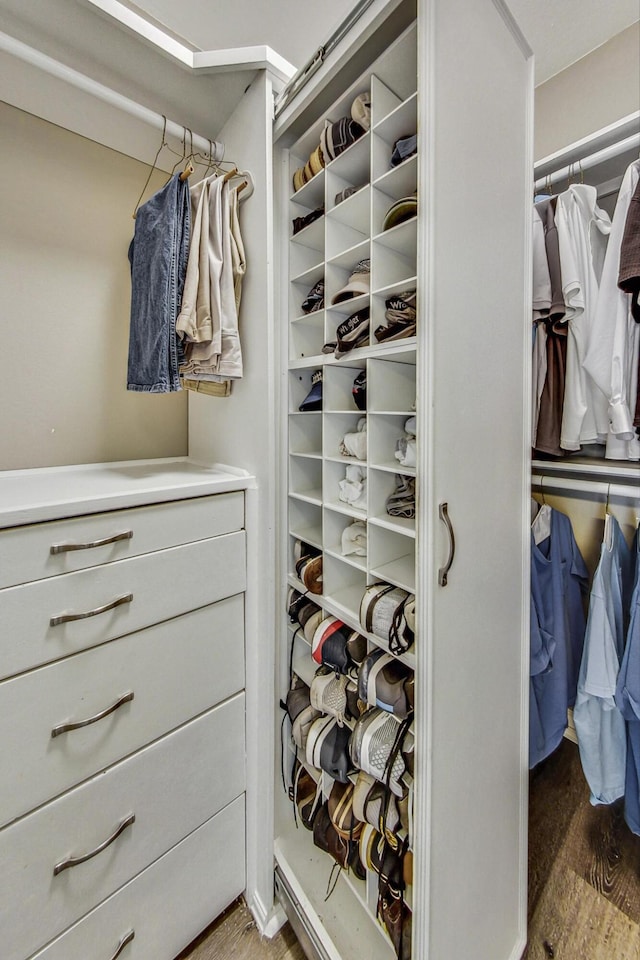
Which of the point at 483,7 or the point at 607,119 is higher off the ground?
the point at 607,119

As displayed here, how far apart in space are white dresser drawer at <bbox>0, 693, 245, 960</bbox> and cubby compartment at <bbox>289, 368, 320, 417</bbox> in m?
0.86

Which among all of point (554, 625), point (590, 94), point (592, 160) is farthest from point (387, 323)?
point (590, 94)

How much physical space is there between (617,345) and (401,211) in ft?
2.53

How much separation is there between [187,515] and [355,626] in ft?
1.64

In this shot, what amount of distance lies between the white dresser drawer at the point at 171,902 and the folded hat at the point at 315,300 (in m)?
1.44

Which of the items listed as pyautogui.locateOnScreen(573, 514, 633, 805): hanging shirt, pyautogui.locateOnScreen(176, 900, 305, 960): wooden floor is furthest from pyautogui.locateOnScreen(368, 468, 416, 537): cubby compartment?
pyautogui.locateOnScreen(176, 900, 305, 960): wooden floor

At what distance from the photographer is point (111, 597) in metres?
0.90

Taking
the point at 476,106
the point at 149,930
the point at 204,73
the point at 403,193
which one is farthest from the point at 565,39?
the point at 149,930

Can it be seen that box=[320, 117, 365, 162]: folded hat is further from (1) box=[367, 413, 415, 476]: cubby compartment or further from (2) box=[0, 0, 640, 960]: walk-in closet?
(1) box=[367, 413, 415, 476]: cubby compartment

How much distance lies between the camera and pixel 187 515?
1.02 m

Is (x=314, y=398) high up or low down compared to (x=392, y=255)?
down

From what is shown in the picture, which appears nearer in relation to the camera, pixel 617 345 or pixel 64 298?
pixel 617 345

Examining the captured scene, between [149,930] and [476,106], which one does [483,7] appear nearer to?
[476,106]

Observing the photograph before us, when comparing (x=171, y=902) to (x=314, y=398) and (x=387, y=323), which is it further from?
(x=387, y=323)
